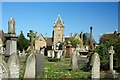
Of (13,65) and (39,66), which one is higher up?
(13,65)

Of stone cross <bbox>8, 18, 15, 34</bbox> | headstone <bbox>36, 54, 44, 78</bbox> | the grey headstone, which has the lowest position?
headstone <bbox>36, 54, 44, 78</bbox>

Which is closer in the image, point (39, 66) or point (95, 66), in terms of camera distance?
point (95, 66)

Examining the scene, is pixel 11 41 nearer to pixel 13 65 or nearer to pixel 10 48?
pixel 10 48

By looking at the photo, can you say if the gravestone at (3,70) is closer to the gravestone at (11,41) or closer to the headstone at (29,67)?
the headstone at (29,67)

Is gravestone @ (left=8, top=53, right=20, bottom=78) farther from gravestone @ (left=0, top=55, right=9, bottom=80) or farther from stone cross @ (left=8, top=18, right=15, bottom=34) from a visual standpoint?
stone cross @ (left=8, top=18, right=15, bottom=34)

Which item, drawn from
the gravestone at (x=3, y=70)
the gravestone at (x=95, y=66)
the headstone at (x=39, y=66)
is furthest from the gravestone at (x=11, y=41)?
the gravestone at (x=3, y=70)

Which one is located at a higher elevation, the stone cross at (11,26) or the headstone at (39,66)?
the stone cross at (11,26)

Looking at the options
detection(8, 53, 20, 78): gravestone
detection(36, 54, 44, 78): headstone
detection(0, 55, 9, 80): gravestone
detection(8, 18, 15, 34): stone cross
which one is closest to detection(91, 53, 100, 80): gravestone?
detection(36, 54, 44, 78): headstone

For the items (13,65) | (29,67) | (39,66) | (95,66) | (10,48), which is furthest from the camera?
(10,48)

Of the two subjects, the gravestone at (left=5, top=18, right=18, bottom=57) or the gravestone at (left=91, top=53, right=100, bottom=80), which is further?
the gravestone at (left=5, top=18, right=18, bottom=57)

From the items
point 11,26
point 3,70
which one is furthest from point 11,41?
point 3,70

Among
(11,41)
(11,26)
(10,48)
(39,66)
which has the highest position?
(11,26)

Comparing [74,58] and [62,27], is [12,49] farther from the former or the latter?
[62,27]

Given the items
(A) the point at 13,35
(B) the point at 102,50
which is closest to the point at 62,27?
(B) the point at 102,50
